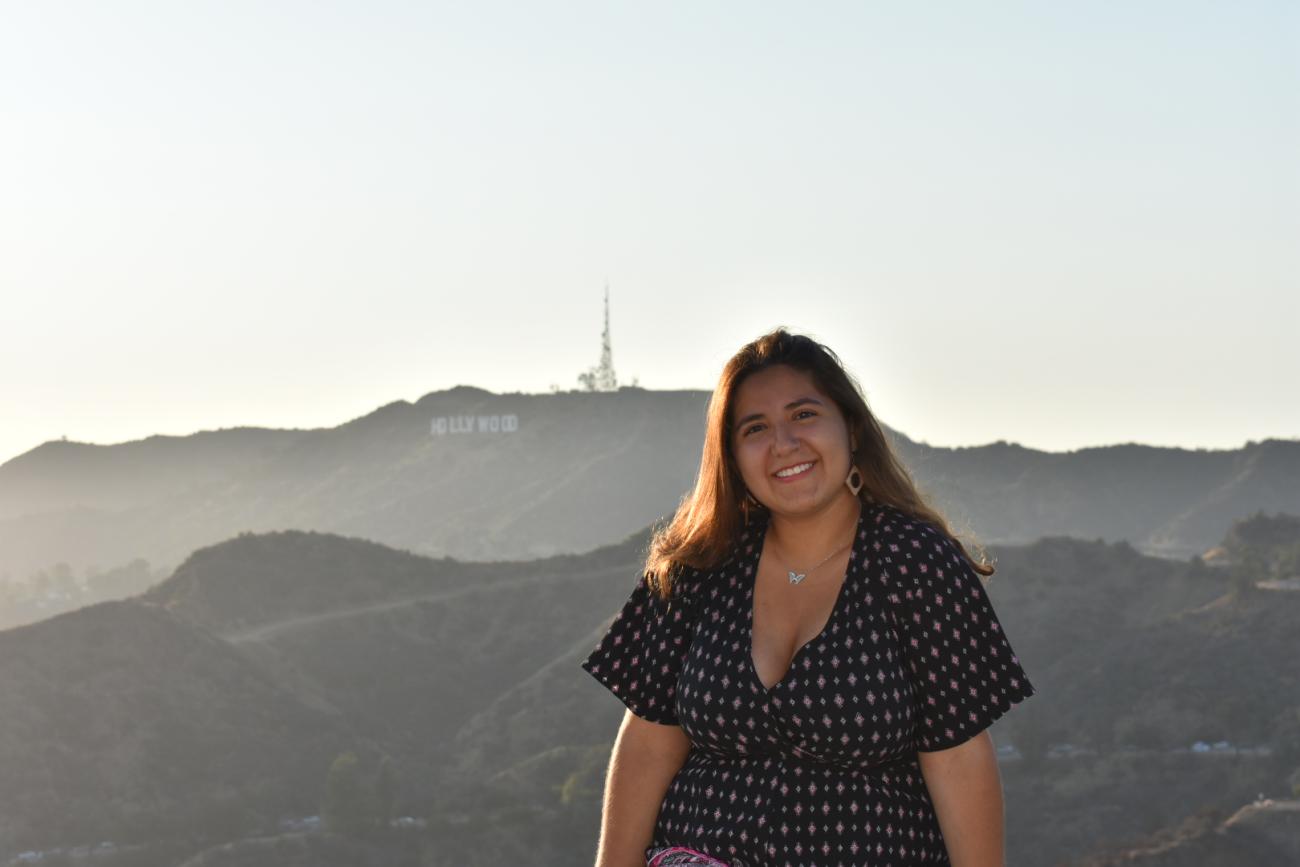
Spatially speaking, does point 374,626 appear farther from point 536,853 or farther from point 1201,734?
point 1201,734

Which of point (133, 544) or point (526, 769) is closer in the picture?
point (526, 769)

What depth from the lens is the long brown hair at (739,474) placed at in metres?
3.00

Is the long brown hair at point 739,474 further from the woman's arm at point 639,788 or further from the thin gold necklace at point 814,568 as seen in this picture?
the woman's arm at point 639,788

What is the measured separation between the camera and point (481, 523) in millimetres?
102375

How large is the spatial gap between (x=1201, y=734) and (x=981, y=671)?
32157mm

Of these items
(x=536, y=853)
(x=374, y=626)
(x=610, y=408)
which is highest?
(x=610, y=408)

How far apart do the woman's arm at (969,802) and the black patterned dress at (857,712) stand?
33 mm

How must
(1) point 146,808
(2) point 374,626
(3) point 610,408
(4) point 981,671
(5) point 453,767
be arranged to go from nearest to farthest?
(4) point 981,671 → (1) point 146,808 → (5) point 453,767 → (2) point 374,626 → (3) point 610,408

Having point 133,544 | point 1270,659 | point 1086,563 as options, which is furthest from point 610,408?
point 1270,659

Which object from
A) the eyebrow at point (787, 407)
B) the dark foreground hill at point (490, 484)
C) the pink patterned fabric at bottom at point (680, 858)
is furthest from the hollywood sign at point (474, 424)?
the pink patterned fabric at bottom at point (680, 858)

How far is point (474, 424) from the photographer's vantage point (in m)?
122

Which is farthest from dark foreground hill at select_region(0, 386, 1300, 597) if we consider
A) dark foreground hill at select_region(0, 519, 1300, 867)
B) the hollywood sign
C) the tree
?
the tree

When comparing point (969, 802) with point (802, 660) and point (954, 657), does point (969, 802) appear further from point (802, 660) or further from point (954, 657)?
point (802, 660)

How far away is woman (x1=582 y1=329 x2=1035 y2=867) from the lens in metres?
2.74
